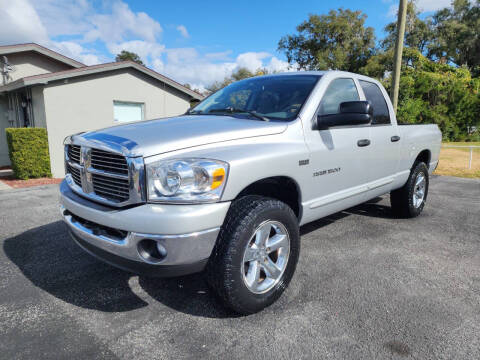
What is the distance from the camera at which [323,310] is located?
2.50 metres

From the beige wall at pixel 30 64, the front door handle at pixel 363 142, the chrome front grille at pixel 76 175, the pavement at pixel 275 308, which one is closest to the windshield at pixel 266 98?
the front door handle at pixel 363 142

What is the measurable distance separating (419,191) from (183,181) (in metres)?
4.26

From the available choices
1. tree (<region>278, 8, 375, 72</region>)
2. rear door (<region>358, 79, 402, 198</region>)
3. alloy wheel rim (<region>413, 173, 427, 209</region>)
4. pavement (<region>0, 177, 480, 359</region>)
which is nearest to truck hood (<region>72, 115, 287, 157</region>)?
pavement (<region>0, 177, 480, 359</region>)

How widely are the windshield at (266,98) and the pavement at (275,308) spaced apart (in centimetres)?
154

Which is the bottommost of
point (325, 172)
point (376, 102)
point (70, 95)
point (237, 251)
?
point (237, 251)

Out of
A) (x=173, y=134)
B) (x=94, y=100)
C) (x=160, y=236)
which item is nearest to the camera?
(x=160, y=236)

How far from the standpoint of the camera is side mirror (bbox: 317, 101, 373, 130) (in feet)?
9.34

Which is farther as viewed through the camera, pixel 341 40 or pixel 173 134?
pixel 341 40

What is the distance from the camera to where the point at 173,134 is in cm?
234

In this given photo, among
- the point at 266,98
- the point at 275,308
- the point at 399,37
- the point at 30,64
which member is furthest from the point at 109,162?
the point at 30,64

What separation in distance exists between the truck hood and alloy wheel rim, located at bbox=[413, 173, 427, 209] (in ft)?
10.3

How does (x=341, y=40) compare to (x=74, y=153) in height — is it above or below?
above

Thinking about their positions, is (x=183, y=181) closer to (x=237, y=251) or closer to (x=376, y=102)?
(x=237, y=251)

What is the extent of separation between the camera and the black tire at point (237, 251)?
2152 mm
